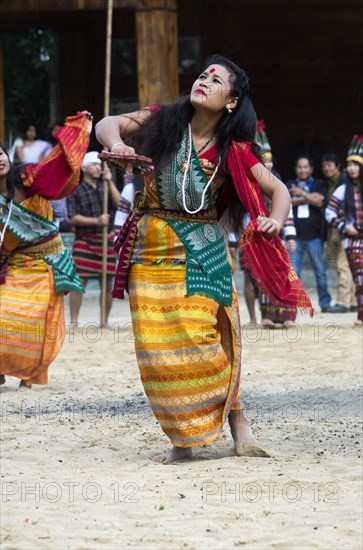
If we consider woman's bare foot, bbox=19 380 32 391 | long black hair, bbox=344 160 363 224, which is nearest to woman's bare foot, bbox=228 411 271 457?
woman's bare foot, bbox=19 380 32 391

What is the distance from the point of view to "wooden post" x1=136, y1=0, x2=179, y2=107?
12.5 m

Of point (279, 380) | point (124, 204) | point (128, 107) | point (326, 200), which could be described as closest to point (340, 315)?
point (326, 200)

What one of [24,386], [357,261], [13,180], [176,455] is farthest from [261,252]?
[357,261]

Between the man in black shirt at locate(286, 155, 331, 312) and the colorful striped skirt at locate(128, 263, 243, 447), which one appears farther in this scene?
the man in black shirt at locate(286, 155, 331, 312)

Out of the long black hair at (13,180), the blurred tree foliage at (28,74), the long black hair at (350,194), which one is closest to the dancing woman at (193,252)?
the long black hair at (13,180)

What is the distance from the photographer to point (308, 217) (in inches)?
510

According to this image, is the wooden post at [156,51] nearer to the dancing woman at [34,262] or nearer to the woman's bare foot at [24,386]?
the dancing woman at [34,262]

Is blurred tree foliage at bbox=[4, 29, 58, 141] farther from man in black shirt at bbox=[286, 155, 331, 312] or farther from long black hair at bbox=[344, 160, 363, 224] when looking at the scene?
long black hair at bbox=[344, 160, 363, 224]

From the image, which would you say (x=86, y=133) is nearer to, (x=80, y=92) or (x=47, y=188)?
(x=47, y=188)

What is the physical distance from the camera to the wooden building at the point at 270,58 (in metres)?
17.4

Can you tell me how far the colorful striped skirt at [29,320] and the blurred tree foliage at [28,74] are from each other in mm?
14528

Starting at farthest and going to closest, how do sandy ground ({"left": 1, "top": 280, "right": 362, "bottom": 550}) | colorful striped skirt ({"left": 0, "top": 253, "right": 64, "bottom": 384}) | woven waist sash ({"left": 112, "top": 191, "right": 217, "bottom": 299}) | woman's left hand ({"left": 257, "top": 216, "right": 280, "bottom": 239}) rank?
1. colorful striped skirt ({"left": 0, "top": 253, "right": 64, "bottom": 384})
2. woven waist sash ({"left": 112, "top": 191, "right": 217, "bottom": 299})
3. woman's left hand ({"left": 257, "top": 216, "right": 280, "bottom": 239})
4. sandy ground ({"left": 1, "top": 280, "right": 362, "bottom": 550})

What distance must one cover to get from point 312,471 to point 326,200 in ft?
26.8

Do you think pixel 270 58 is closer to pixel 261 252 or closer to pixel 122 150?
pixel 261 252
